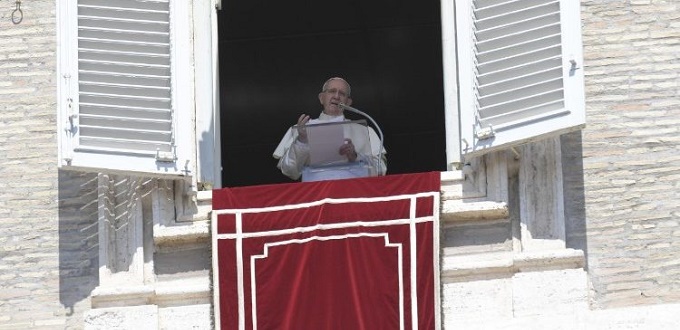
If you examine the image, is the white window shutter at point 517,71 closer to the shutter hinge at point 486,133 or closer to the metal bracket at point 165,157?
the shutter hinge at point 486,133

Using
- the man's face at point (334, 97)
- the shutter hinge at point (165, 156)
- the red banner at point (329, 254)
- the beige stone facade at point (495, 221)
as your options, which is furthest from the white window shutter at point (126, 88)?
the man's face at point (334, 97)

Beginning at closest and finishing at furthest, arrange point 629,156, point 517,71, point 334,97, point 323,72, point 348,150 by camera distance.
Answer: point 517,71 < point 629,156 < point 348,150 < point 334,97 < point 323,72

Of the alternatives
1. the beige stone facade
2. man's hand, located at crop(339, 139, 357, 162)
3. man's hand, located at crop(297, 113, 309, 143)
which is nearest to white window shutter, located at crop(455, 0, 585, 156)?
the beige stone facade

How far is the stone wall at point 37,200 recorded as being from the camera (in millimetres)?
15141

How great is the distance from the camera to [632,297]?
1491 centimetres

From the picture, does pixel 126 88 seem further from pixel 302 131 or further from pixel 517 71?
pixel 517 71

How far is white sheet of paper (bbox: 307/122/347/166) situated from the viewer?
632 inches

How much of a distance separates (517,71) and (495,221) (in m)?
0.75

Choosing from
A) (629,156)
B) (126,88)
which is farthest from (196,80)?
(629,156)

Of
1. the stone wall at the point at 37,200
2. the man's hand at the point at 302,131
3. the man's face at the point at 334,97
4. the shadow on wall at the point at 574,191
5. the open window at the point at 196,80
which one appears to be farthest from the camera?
the man's face at the point at 334,97

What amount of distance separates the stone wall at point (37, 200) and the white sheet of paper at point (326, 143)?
1324 millimetres

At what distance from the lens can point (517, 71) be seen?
1504 centimetres

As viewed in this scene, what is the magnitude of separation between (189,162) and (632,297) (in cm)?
226

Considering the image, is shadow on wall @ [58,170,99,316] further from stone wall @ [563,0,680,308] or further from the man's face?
stone wall @ [563,0,680,308]
